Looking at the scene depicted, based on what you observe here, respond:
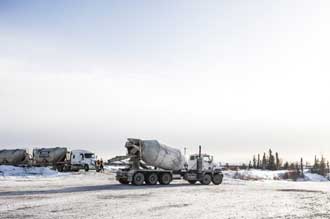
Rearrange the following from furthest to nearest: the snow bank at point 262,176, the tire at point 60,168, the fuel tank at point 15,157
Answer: the fuel tank at point 15,157, the tire at point 60,168, the snow bank at point 262,176

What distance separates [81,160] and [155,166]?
82.9 ft

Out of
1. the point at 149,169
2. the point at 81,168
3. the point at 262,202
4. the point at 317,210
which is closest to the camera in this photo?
the point at 317,210

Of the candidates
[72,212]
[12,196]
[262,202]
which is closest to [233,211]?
[262,202]

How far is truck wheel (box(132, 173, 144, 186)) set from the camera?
3148cm

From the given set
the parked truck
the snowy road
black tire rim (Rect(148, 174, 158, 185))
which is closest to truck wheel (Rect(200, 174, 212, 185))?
black tire rim (Rect(148, 174, 158, 185))

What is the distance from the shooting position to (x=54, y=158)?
58719 millimetres

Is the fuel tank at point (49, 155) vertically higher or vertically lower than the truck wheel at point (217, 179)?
higher

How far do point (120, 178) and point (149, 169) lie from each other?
2.36 metres

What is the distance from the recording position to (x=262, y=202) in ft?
67.0

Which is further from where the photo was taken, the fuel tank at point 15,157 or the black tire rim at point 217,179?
the fuel tank at point 15,157

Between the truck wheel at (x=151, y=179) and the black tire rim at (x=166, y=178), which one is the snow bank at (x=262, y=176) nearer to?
the black tire rim at (x=166, y=178)

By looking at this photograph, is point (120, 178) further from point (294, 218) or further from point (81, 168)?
point (81, 168)

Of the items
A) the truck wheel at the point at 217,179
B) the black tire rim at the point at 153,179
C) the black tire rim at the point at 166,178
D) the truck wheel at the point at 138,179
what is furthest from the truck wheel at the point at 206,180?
the truck wheel at the point at 138,179

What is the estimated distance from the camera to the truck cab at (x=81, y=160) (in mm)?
56000
